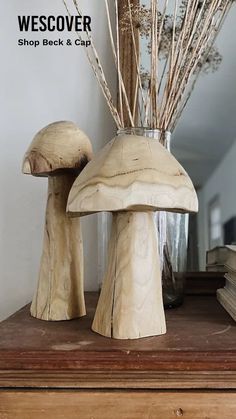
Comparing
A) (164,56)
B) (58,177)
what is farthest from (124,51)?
(58,177)

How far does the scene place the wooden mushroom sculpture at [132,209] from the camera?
1.94 feet

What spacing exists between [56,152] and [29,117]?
386 millimetres

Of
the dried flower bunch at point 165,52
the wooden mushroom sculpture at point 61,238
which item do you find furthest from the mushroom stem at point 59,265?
the dried flower bunch at point 165,52

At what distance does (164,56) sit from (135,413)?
2.28ft

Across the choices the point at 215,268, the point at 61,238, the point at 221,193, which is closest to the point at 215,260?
the point at 215,268

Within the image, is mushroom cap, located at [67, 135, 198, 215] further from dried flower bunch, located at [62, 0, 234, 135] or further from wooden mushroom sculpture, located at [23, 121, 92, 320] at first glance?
dried flower bunch, located at [62, 0, 234, 135]

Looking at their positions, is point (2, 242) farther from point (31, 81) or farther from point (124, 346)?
point (124, 346)

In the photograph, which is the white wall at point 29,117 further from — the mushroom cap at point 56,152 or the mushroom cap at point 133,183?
the mushroom cap at point 133,183

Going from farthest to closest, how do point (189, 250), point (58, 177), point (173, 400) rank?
point (189, 250), point (58, 177), point (173, 400)

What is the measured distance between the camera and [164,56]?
986mm

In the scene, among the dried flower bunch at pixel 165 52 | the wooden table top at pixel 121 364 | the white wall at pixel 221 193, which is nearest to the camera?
the wooden table top at pixel 121 364

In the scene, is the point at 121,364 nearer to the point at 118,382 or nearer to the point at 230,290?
the point at 118,382

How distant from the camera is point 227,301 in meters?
0.78

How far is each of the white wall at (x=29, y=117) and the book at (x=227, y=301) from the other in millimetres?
329
